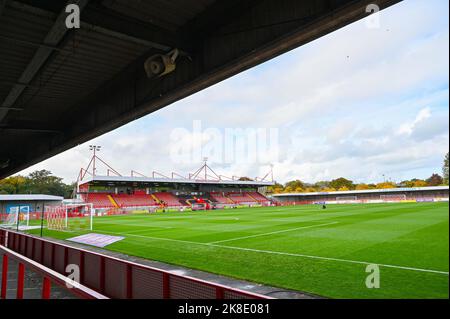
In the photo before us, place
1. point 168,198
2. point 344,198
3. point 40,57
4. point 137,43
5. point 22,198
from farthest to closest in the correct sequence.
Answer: point 344,198
point 168,198
point 22,198
point 40,57
point 137,43

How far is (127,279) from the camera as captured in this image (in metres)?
6.71

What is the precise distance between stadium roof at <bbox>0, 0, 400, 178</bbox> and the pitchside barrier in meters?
4.08

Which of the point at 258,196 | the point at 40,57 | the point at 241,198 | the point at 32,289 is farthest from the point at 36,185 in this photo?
the point at 40,57

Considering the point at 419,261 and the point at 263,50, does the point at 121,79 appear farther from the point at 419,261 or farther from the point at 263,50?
the point at 419,261

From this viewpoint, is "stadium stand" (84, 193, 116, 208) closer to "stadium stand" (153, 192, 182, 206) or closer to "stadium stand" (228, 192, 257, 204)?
"stadium stand" (153, 192, 182, 206)

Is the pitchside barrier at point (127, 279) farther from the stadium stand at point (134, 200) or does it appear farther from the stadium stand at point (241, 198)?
the stadium stand at point (241, 198)

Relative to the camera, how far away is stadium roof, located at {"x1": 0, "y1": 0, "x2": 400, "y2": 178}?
225 inches

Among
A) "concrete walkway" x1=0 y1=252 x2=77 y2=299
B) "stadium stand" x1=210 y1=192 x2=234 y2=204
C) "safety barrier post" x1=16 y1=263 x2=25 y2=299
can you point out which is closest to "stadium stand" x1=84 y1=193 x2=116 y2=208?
"stadium stand" x1=210 y1=192 x2=234 y2=204

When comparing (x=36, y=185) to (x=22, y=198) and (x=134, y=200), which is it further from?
(x=22, y=198)

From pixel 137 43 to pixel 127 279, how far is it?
16.5 feet

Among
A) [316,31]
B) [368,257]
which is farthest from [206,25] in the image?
[368,257]

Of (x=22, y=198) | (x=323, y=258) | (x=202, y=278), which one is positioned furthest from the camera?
(x=22, y=198)

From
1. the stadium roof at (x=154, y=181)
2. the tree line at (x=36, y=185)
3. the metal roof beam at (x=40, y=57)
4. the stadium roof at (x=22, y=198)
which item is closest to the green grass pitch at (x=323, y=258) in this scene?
the metal roof beam at (x=40, y=57)

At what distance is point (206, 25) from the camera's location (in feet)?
23.7
